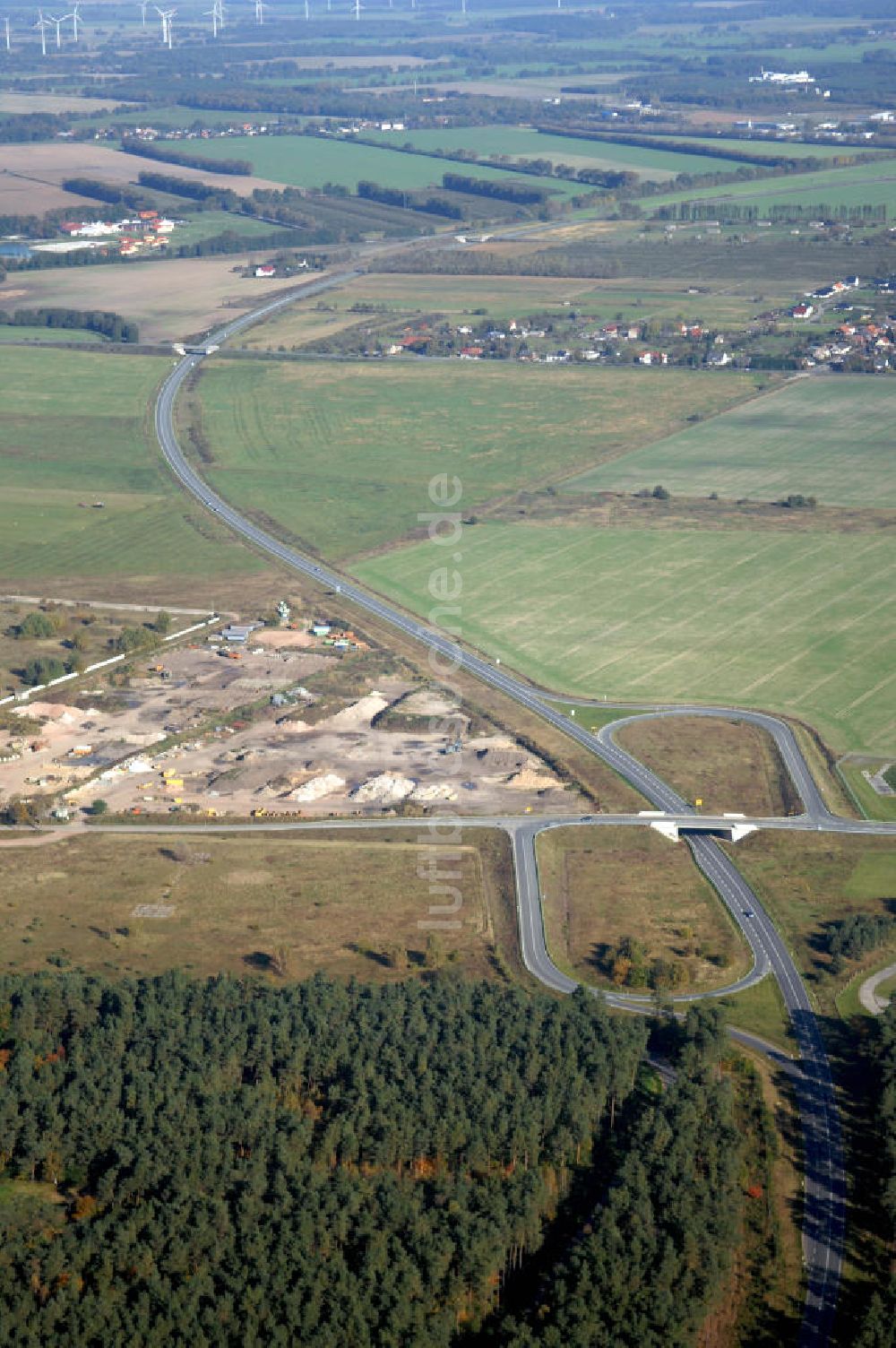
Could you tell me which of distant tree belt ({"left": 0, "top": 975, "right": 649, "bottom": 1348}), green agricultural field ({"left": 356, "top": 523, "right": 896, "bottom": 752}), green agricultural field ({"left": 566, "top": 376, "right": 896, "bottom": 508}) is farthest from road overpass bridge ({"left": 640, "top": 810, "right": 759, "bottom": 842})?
green agricultural field ({"left": 566, "top": 376, "right": 896, "bottom": 508})

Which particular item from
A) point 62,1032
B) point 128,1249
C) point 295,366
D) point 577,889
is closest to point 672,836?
point 577,889

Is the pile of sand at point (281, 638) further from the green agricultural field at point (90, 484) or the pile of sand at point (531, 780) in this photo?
the pile of sand at point (531, 780)

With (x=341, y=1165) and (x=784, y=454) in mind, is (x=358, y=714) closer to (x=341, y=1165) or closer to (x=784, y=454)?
(x=341, y=1165)

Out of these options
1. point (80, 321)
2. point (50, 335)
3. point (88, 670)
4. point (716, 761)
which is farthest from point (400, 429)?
point (716, 761)

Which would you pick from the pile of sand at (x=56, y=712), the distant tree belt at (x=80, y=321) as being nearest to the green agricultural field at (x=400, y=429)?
the distant tree belt at (x=80, y=321)

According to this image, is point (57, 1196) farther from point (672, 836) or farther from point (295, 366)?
point (295, 366)

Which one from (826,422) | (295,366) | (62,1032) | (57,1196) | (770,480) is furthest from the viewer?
(295,366)

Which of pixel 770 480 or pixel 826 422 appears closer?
pixel 770 480
